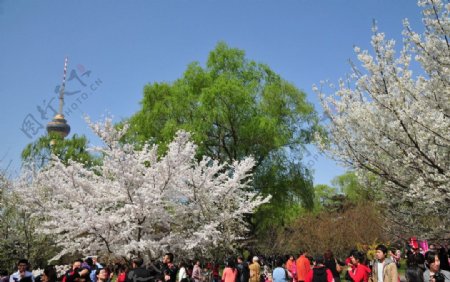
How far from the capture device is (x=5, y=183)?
56.9 ft

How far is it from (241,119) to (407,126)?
481 inches

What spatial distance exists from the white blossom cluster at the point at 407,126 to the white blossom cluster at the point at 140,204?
4065mm

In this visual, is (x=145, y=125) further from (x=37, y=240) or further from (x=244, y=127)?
(x=37, y=240)

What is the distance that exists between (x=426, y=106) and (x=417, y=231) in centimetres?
297

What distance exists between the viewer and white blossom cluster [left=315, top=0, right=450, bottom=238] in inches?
276

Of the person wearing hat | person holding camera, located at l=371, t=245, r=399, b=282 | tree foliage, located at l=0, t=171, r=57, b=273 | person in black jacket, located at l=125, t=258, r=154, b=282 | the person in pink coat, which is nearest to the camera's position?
person holding camera, located at l=371, t=245, r=399, b=282

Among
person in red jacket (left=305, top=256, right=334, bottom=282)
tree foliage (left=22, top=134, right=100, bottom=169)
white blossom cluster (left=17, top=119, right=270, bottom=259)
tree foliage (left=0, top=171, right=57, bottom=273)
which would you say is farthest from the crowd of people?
tree foliage (left=22, top=134, right=100, bottom=169)

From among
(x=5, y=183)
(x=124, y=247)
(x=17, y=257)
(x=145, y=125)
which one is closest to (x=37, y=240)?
(x=17, y=257)

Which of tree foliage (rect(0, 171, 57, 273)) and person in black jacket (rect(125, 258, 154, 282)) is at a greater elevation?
tree foliage (rect(0, 171, 57, 273))

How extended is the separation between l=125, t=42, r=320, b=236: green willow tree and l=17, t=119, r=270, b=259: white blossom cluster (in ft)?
21.2

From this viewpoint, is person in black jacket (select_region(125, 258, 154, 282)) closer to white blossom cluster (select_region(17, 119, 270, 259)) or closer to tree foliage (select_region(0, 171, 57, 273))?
white blossom cluster (select_region(17, 119, 270, 259))

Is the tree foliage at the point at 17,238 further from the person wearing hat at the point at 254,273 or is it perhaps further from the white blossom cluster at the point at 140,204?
the person wearing hat at the point at 254,273

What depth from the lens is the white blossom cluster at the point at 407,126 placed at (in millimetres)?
7012

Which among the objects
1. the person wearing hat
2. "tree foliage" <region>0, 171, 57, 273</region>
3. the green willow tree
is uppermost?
the green willow tree
